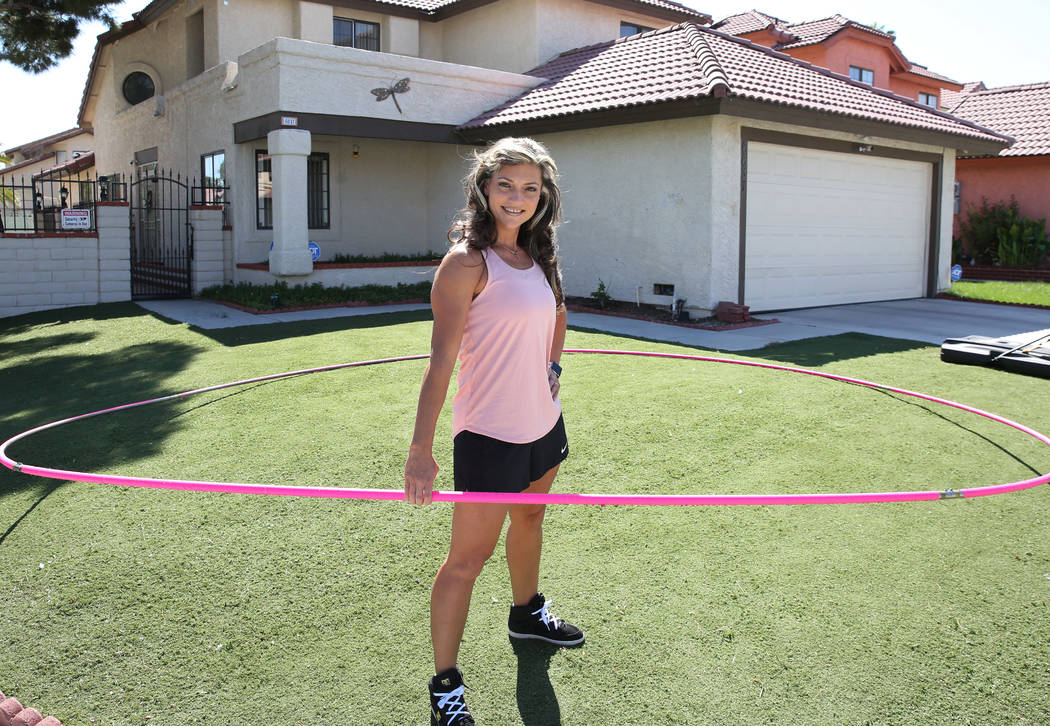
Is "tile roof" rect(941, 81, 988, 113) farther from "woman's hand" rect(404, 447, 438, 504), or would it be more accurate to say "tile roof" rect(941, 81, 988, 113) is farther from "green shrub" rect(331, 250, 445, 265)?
"woman's hand" rect(404, 447, 438, 504)

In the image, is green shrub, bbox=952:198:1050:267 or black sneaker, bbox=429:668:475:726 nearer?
black sneaker, bbox=429:668:475:726

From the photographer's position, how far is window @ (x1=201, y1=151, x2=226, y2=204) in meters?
16.6

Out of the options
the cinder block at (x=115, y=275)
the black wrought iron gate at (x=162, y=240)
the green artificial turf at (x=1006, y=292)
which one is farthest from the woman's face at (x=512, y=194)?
the green artificial turf at (x=1006, y=292)

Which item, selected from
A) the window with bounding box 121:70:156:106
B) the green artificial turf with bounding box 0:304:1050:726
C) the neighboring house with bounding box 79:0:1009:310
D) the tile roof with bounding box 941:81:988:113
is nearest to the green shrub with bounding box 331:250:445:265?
the neighboring house with bounding box 79:0:1009:310

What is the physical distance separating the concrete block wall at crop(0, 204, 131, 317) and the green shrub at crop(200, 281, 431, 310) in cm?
152

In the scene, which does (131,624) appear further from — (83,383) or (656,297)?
(656,297)

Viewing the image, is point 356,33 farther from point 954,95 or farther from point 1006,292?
point 954,95

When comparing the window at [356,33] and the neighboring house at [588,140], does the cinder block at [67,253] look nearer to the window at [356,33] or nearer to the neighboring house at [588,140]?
the neighboring house at [588,140]

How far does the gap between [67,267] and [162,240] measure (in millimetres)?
2898

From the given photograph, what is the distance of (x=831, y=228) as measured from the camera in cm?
1449

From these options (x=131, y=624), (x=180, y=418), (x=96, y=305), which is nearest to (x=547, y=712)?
(x=131, y=624)

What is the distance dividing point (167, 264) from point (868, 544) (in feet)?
55.0

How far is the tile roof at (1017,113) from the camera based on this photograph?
2244cm

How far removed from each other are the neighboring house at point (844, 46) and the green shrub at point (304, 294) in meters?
17.2
